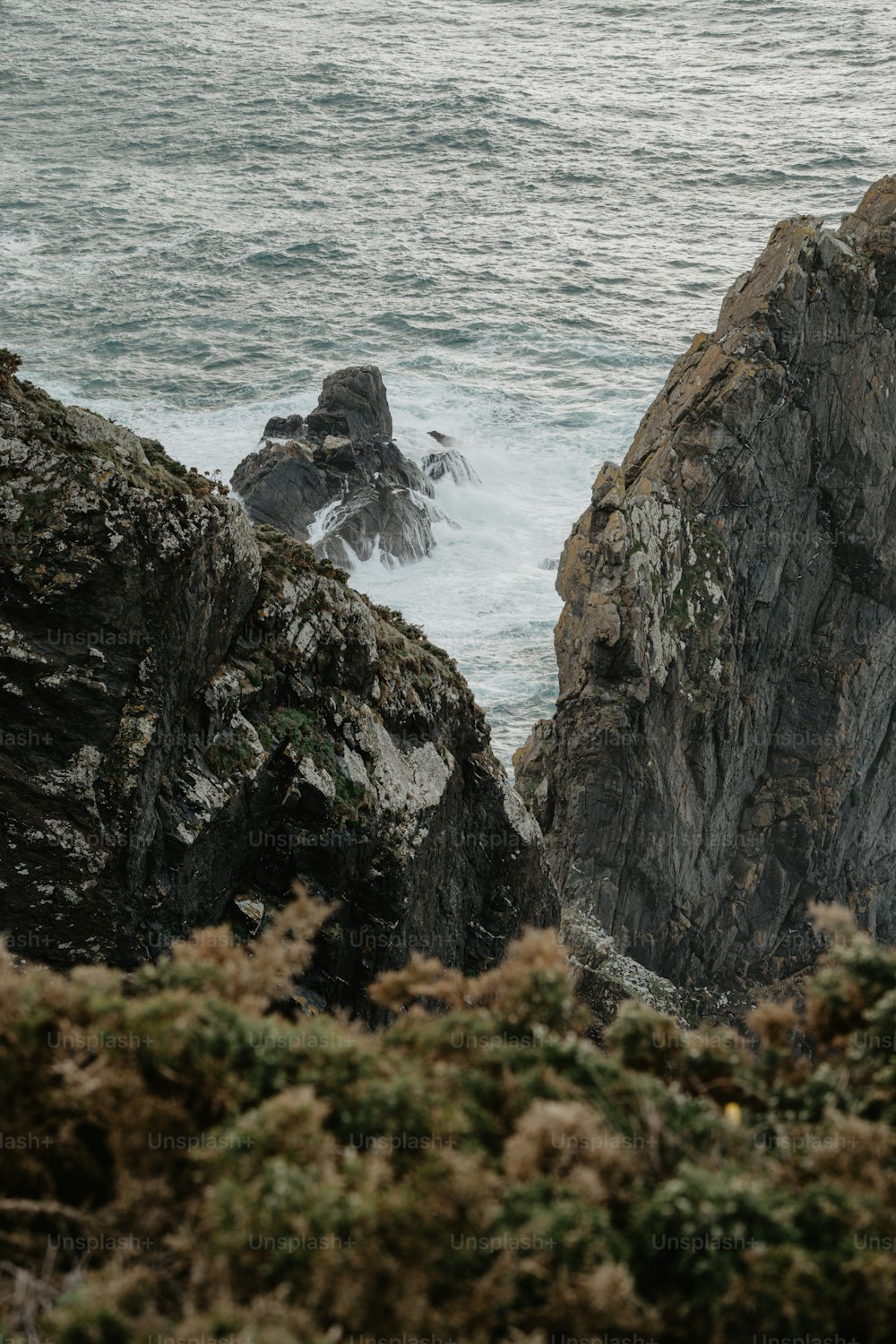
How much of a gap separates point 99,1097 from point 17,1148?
661mm

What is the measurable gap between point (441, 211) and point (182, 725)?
87514 millimetres

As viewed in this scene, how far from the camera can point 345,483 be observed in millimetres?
57781

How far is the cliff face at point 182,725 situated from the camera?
15.2m

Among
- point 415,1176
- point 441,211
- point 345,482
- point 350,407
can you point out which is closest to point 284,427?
point 350,407

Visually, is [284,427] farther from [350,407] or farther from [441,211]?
[441,211]

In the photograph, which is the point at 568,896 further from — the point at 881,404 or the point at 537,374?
the point at 537,374

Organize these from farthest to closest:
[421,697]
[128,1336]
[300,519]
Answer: [300,519]
[421,697]
[128,1336]

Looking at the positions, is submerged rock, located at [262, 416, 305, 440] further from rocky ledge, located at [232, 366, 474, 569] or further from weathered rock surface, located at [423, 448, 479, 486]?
weathered rock surface, located at [423, 448, 479, 486]

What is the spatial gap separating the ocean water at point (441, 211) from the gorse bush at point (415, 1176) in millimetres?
36469

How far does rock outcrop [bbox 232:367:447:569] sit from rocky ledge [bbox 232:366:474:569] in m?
0.04

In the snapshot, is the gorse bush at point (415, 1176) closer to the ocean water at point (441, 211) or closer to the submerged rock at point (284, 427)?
the ocean water at point (441, 211)

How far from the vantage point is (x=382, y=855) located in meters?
19.3

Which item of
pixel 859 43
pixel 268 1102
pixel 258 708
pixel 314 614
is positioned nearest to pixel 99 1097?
pixel 268 1102

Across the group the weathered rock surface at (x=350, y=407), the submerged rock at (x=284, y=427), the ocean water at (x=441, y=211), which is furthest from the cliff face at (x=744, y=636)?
the submerged rock at (x=284, y=427)
